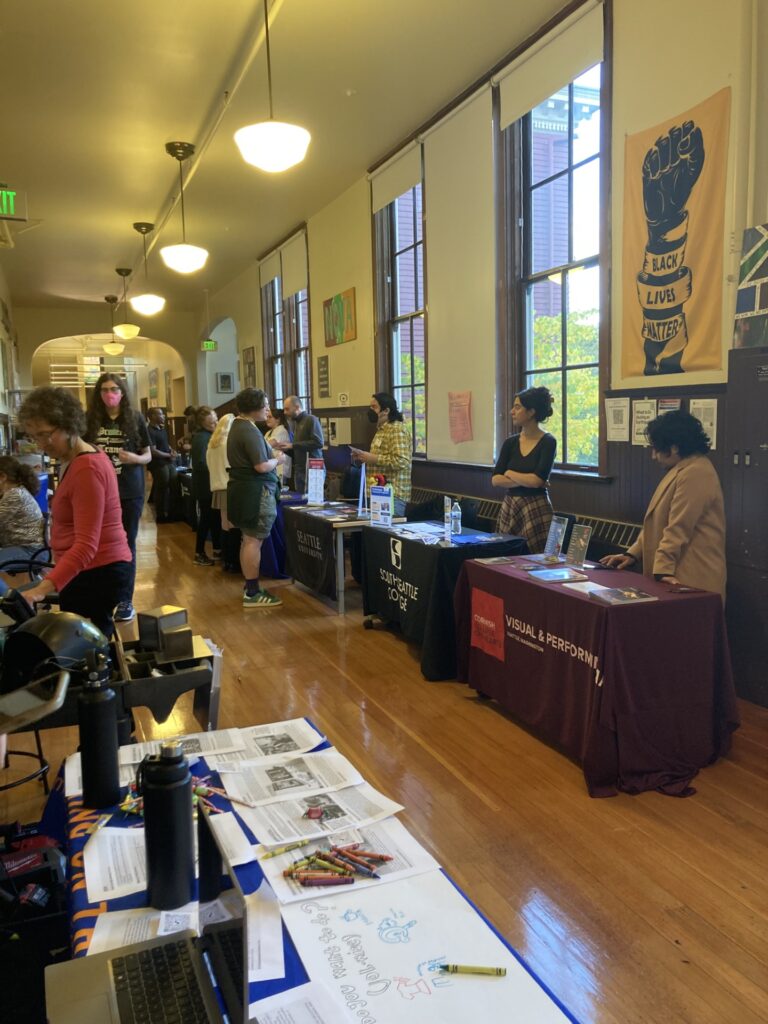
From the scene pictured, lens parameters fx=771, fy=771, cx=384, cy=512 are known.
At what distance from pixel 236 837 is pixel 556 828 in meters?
1.61

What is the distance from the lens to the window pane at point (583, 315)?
4.84 meters

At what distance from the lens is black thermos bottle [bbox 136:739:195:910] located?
3.84 feet

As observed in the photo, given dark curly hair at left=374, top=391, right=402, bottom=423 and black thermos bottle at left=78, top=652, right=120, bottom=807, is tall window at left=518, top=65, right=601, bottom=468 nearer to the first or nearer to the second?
dark curly hair at left=374, top=391, right=402, bottom=423

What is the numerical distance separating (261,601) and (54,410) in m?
3.35

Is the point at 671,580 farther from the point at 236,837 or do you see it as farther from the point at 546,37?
the point at 546,37

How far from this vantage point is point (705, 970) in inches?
77.5

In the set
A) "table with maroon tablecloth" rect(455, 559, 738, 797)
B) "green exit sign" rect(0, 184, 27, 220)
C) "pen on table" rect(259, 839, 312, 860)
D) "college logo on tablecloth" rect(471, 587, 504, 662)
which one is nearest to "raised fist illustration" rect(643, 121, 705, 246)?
"table with maroon tablecloth" rect(455, 559, 738, 797)

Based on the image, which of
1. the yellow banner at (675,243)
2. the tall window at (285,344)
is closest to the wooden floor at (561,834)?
the yellow banner at (675,243)

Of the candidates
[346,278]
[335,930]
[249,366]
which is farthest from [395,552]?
[249,366]

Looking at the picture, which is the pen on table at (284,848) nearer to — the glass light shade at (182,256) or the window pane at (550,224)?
the window pane at (550,224)

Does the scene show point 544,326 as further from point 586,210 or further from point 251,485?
point 251,485

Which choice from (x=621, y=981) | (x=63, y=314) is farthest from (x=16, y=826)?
(x=63, y=314)

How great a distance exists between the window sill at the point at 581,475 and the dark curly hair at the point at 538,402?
0.54 m

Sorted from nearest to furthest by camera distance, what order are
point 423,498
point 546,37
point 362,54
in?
1. point 546,37
2. point 362,54
3. point 423,498
